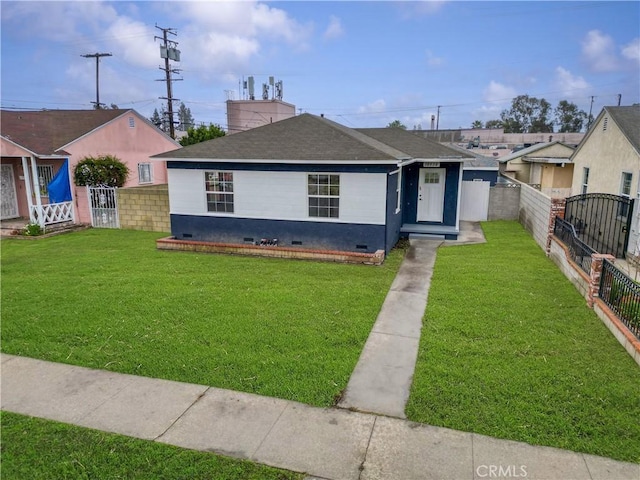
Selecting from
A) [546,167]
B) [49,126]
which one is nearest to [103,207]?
[49,126]

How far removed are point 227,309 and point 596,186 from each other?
15.5 m

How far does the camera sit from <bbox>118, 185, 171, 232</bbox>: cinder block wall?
1675 cm

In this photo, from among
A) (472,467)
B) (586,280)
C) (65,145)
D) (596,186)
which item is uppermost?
(65,145)

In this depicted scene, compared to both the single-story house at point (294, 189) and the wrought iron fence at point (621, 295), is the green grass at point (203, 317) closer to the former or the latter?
the single-story house at point (294, 189)

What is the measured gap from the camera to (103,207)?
17.8 metres

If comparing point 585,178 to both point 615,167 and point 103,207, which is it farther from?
point 103,207

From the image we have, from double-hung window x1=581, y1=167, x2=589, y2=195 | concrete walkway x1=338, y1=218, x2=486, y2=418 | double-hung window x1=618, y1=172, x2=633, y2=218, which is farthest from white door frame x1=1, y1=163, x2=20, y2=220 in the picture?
double-hung window x1=581, y1=167, x2=589, y2=195

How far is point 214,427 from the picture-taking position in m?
4.98

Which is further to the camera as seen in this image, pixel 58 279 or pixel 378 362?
pixel 58 279

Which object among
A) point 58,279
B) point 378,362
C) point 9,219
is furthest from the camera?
point 9,219

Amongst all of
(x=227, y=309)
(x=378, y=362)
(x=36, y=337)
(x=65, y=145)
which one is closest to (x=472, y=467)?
(x=378, y=362)

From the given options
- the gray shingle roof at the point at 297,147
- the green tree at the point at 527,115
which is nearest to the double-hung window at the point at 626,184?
the gray shingle roof at the point at 297,147

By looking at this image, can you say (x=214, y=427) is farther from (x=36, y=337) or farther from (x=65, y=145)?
(x=65, y=145)

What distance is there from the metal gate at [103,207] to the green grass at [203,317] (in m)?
5.24
